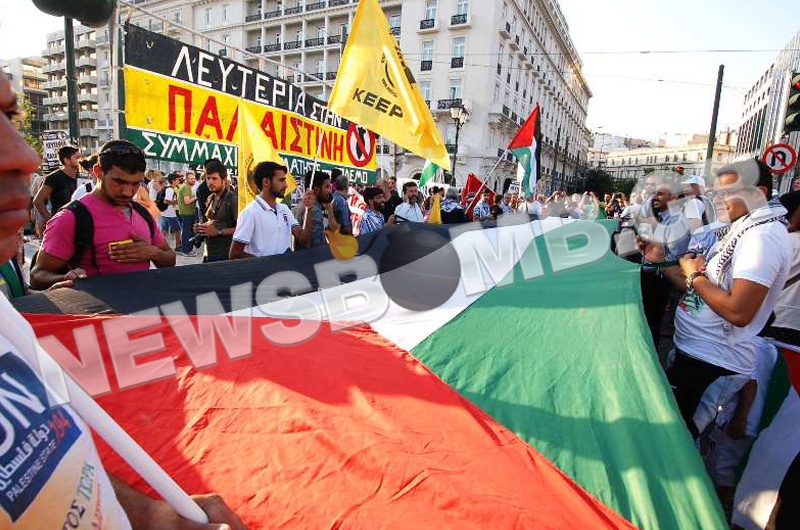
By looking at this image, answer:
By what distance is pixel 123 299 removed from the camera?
228 centimetres

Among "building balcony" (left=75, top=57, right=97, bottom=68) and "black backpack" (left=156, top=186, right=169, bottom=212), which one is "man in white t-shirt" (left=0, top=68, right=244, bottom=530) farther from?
"building balcony" (left=75, top=57, right=97, bottom=68)

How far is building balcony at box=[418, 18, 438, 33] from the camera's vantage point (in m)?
36.0

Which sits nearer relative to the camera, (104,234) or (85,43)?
(104,234)

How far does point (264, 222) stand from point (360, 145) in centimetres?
402

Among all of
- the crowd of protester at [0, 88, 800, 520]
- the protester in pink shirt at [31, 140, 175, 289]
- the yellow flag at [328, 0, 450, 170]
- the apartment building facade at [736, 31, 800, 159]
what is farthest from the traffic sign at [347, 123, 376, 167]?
the apartment building facade at [736, 31, 800, 159]

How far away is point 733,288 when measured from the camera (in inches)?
72.8

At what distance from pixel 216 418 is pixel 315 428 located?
1.04ft

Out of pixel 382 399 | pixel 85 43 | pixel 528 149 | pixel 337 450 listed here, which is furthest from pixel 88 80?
pixel 337 450

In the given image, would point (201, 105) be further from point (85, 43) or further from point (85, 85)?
point (85, 85)

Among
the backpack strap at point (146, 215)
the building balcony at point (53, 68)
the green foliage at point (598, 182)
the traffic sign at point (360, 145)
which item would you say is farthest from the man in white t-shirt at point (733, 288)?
the building balcony at point (53, 68)

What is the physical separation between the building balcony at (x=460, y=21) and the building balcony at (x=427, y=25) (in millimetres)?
1487

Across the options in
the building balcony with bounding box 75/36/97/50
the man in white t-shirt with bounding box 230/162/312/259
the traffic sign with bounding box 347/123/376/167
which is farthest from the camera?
the building balcony with bounding box 75/36/97/50

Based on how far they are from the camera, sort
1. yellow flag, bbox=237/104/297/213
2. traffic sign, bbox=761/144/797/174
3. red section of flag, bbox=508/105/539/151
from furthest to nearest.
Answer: red section of flag, bbox=508/105/539/151 → traffic sign, bbox=761/144/797/174 → yellow flag, bbox=237/104/297/213

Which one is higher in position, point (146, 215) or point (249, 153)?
point (249, 153)
